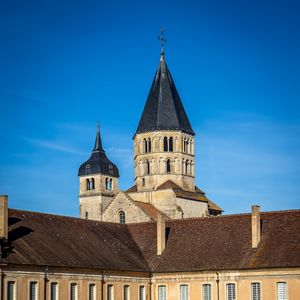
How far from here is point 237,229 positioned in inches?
2781

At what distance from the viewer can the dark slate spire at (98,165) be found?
131m

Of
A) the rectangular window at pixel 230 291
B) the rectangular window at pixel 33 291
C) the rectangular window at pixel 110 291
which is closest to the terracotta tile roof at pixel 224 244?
the rectangular window at pixel 230 291

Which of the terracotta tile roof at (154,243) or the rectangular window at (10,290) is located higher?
the terracotta tile roof at (154,243)

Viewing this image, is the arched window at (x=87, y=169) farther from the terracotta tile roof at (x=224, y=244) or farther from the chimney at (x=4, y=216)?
the chimney at (x=4, y=216)

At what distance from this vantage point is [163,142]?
102 m

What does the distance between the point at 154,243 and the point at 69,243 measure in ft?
31.0

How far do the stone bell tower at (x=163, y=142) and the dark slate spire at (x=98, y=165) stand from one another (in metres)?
28.4

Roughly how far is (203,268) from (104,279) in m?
7.63

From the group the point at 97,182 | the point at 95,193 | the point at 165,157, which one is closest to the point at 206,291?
the point at 165,157

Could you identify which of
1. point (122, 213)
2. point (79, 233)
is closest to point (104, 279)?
point (79, 233)

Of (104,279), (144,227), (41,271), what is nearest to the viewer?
(41,271)

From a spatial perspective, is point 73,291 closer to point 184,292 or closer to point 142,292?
point 142,292

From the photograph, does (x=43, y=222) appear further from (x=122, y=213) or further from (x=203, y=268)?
(x=122, y=213)

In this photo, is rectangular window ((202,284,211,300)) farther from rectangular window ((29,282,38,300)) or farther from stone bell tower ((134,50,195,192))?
stone bell tower ((134,50,195,192))
